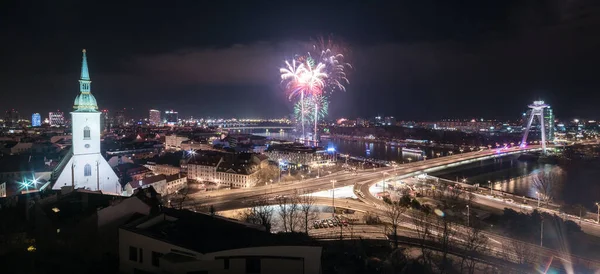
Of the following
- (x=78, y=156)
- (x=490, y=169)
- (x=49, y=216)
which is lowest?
(x=490, y=169)

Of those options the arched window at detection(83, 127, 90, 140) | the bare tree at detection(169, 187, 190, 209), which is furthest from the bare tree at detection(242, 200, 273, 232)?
the arched window at detection(83, 127, 90, 140)

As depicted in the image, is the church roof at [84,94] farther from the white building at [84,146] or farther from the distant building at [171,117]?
the distant building at [171,117]

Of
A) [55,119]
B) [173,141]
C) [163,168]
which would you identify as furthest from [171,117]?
[163,168]

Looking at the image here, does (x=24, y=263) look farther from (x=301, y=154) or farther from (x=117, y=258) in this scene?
(x=301, y=154)

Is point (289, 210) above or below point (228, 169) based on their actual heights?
below

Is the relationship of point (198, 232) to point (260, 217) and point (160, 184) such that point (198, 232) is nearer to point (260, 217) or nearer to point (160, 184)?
point (260, 217)

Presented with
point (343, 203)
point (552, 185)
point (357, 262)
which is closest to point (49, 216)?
point (357, 262)

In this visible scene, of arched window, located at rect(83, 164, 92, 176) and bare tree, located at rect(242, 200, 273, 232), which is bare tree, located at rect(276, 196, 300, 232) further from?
arched window, located at rect(83, 164, 92, 176)
